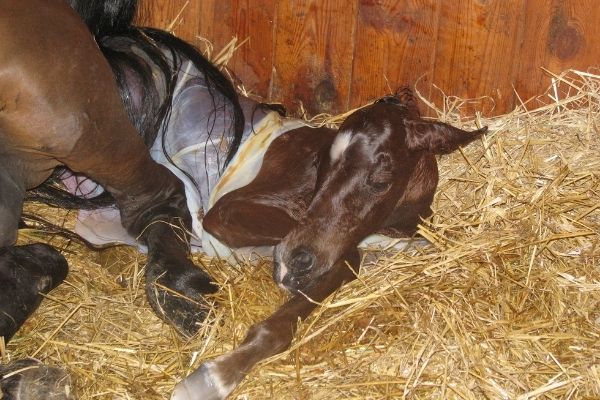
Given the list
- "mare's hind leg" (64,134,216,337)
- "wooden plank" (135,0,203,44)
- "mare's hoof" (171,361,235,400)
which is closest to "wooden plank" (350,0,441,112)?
"wooden plank" (135,0,203,44)

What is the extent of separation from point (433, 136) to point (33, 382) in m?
1.76

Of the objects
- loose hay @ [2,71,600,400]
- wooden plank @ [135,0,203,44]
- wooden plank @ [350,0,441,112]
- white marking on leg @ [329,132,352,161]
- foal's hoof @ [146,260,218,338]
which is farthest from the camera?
wooden plank @ [135,0,203,44]

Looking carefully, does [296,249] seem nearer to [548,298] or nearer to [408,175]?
[408,175]

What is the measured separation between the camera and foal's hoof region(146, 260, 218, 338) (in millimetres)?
3246

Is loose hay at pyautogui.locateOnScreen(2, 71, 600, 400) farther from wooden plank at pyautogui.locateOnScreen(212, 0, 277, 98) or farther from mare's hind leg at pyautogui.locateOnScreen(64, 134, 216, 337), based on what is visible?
wooden plank at pyautogui.locateOnScreen(212, 0, 277, 98)

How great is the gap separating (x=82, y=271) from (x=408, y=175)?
1.40 metres

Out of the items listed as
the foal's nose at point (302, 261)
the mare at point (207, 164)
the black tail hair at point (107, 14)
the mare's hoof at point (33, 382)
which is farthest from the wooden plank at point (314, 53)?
the mare's hoof at point (33, 382)

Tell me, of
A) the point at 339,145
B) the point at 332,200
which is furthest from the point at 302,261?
the point at 339,145

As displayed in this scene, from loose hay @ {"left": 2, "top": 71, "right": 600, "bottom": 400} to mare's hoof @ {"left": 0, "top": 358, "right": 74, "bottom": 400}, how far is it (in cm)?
8

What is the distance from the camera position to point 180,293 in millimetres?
3342

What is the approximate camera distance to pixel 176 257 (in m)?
3.55

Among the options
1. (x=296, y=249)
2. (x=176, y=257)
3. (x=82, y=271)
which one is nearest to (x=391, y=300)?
(x=296, y=249)

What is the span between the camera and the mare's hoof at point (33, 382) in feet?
9.20

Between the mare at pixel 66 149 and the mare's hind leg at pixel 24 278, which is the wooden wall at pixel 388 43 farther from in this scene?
the mare's hind leg at pixel 24 278
